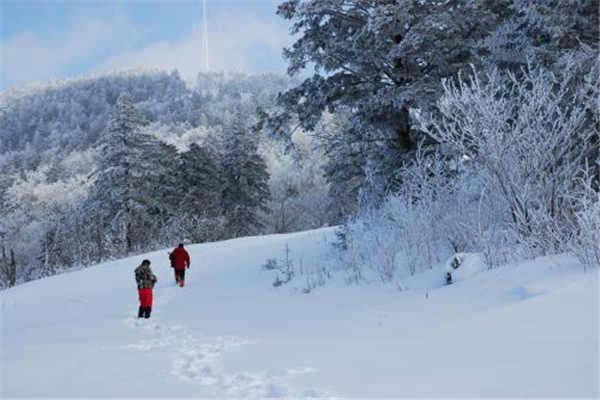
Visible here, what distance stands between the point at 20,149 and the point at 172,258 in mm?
144778

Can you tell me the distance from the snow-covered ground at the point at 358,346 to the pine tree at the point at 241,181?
2742 cm

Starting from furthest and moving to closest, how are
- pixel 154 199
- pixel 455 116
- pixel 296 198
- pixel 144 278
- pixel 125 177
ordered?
pixel 296 198
pixel 154 199
pixel 125 177
pixel 144 278
pixel 455 116

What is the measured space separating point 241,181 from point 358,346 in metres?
32.5

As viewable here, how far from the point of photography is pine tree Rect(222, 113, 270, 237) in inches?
1442

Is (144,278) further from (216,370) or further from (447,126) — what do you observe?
(447,126)

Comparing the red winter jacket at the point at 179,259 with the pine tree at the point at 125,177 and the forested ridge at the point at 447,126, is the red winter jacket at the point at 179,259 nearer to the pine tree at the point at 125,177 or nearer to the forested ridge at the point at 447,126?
the forested ridge at the point at 447,126

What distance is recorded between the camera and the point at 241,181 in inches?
1447

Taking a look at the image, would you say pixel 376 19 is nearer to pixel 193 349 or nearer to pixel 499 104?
pixel 499 104

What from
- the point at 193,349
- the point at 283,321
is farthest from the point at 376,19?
the point at 193,349

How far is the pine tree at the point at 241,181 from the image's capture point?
3662 centimetres

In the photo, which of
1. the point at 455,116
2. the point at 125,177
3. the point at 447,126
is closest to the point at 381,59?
the point at 447,126

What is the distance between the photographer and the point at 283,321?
7.14 metres

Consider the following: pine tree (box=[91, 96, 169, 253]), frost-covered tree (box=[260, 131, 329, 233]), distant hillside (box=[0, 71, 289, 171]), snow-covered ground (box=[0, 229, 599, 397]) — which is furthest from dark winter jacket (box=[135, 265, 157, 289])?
distant hillside (box=[0, 71, 289, 171])

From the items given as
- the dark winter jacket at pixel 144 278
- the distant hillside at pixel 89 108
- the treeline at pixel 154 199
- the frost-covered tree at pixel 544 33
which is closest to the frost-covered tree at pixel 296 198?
the treeline at pixel 154 199
